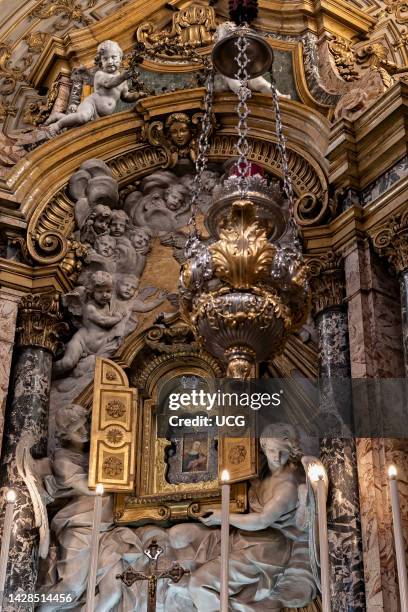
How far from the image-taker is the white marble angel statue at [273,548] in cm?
662

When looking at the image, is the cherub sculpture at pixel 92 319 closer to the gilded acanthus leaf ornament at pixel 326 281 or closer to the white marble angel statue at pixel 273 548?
the gilded acanthus leaf ornament at pixel 326 281

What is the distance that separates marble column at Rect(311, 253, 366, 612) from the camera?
6.28m

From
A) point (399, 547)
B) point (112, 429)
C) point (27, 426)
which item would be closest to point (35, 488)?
point (27, 426)

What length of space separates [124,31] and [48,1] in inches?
38.9

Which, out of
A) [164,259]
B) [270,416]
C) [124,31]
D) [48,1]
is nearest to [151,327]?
[164,259]

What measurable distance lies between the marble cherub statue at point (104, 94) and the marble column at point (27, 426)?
1699mm

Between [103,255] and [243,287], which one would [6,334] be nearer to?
[103,255]

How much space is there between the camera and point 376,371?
6.76 m

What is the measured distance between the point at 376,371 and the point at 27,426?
8.50ft

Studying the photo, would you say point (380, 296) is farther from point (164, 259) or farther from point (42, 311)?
point (42, 311)

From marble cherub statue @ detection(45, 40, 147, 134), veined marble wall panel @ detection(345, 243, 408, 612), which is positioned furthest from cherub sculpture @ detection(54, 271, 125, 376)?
veined marble wall panel @ detection(345, 243, 408, 612)

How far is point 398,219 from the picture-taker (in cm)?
701

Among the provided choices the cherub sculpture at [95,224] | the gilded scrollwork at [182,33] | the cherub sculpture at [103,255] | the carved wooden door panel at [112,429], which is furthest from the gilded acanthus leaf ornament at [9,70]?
the carved wooden door panel at [112,429]

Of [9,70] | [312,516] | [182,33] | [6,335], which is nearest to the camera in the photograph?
[312,516]
